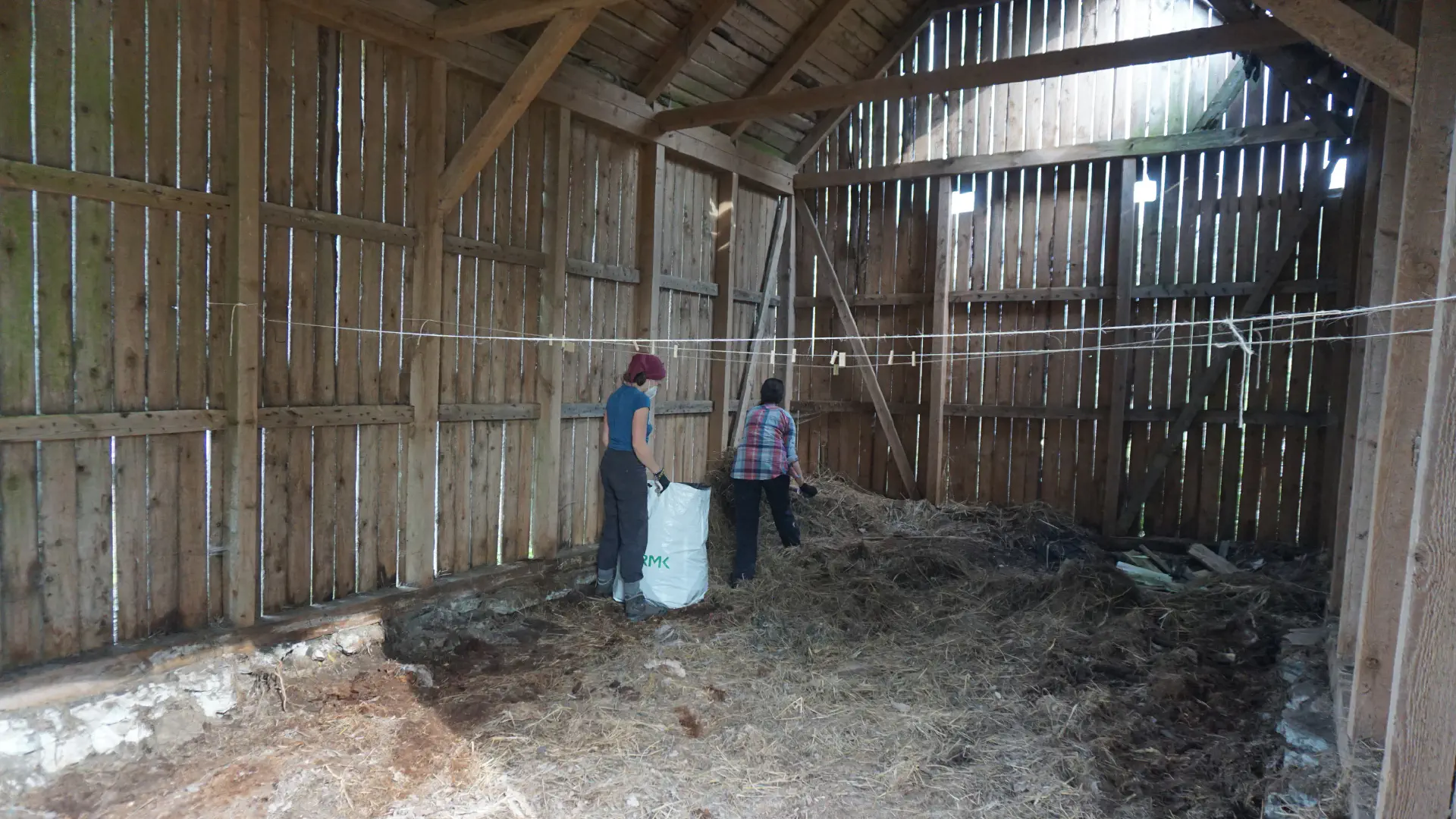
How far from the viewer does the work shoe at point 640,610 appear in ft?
17.2

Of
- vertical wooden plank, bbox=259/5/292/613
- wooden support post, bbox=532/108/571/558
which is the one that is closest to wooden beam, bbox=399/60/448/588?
vertical wooden plank, bbox=259/5/292/613

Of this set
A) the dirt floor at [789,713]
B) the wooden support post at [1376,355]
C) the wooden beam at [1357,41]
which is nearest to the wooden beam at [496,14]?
the wooden beam at [1357,41]

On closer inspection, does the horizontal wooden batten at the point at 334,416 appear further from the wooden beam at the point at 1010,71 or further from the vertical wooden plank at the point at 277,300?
the wooden beam at the point at 1010,71

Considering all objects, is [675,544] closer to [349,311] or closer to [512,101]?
[349,311]

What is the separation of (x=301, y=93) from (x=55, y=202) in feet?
4.23

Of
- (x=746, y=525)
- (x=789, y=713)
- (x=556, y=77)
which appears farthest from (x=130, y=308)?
(x=746, y=525)

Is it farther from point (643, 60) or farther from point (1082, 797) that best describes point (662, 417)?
point (1082, 797)

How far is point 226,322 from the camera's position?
393 cm

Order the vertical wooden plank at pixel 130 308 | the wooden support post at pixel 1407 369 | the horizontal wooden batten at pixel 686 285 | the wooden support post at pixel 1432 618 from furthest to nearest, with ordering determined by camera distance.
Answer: the horizontal wooden batten at pixel 686 285, the vertical wooden plank at pixel 130 308, the wooden support post at pixel 1407 369, the wooden support post at pixel 1432 618

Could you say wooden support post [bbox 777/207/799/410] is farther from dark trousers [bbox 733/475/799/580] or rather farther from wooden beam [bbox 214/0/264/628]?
wooden beam [bbox 214/0/264/628]

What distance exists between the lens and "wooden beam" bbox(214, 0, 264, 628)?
12.7ft

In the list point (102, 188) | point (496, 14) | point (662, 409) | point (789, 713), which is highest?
point (496, 14)

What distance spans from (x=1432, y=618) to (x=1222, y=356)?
5.49 m

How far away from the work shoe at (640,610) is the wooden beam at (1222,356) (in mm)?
4499
